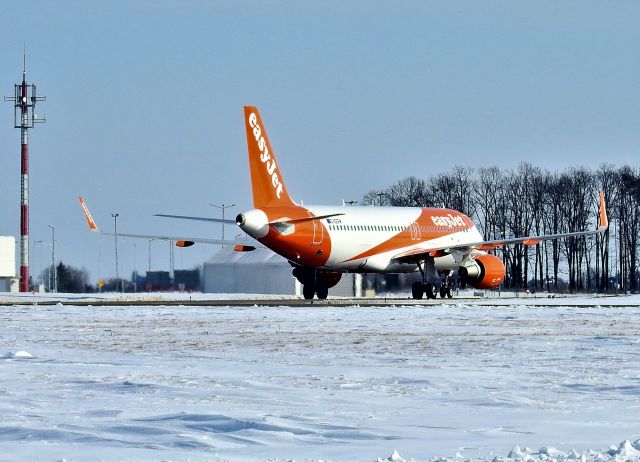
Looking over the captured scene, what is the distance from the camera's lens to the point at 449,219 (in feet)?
188

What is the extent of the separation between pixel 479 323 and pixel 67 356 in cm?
1305

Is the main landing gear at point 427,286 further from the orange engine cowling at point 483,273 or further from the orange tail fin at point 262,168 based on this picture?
the orange tail fin at point 262,168

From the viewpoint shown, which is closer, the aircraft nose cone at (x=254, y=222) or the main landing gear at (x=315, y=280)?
the aircraft nose cone at (x=254, y=222)

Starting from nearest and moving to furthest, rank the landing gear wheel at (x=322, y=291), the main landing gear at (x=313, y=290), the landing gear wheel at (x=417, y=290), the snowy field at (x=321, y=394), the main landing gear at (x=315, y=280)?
A: the snowy field at (x=321, y=394), the main landing gear at (x=315, y=280), the main landing gear at (x=313, y=290), the landing gear wheel at (x=322, y=291), the landing gear wheel at (x=417, y=290)

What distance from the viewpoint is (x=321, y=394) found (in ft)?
48.1

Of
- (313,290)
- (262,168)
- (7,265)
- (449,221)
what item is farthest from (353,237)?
(7,265)

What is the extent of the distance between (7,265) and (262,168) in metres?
55.7

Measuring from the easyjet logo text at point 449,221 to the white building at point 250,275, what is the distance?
12.2 meters

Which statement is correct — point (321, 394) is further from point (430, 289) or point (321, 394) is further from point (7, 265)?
point (7, 265)

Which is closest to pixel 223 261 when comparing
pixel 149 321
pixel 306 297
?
pixel 306 297

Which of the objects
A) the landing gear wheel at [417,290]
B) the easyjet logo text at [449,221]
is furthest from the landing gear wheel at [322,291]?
the easyjet logo text at [449,221]

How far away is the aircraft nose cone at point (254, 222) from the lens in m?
45.7

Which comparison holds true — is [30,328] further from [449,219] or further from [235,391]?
[449,219]

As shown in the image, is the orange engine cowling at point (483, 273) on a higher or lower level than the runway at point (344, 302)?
higher
